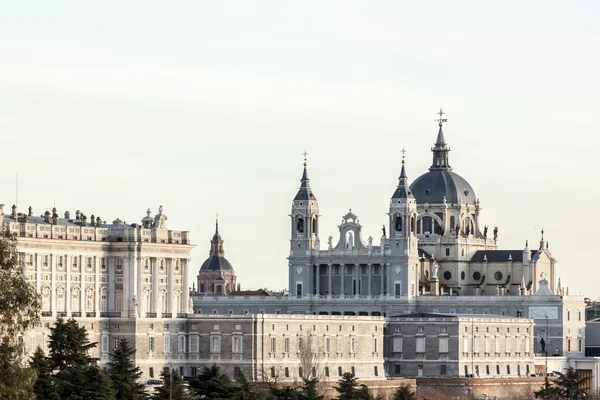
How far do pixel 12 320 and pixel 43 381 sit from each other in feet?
91.8

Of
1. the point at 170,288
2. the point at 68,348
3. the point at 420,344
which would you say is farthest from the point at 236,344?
the point at 68,348

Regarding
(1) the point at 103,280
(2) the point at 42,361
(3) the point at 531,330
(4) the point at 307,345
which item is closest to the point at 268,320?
(4) the point at 307,345

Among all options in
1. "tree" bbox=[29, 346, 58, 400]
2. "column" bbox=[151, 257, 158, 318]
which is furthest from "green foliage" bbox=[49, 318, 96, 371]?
"column" bbox=[151, 257, 158, 318]

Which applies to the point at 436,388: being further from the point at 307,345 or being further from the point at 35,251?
the point at 35,251

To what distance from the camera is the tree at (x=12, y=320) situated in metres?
84.1

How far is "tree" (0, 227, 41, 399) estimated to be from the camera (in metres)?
84.1

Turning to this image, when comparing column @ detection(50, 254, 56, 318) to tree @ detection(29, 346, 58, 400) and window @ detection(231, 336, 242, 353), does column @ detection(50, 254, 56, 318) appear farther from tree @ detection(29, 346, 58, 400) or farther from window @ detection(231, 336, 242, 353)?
tree @ detection(29, 346, 58, 400)

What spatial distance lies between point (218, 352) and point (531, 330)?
38850 millimetres

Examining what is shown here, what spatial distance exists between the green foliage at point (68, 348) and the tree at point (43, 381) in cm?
620

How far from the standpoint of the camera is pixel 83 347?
421 feet

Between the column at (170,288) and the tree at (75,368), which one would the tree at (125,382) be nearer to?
the tree at (75,368)

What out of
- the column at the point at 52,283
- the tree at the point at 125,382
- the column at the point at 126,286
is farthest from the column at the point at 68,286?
the tree at the point at 125,382

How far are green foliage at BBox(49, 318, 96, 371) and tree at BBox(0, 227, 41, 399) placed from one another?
3785 centimetres

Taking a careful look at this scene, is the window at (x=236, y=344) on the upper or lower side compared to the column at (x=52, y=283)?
lower
